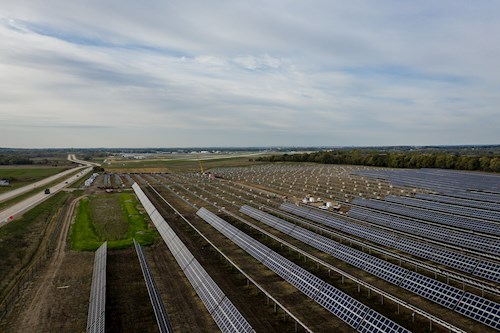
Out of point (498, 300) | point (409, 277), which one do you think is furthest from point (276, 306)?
point (498, 300)

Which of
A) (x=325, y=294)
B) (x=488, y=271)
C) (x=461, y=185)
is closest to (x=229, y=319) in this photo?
(x=325, y=294)

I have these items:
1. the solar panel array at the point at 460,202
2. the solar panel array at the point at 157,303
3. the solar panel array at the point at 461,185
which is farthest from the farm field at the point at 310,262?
the solar panel array at the point at 461,185

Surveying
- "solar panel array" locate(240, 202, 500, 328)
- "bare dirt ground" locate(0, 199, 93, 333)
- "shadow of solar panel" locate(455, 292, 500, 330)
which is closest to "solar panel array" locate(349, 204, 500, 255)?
"solar panel array" locate(240, 202, 500, 328)

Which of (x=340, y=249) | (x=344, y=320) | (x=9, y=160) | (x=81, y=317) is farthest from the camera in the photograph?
(x=9, y=160)

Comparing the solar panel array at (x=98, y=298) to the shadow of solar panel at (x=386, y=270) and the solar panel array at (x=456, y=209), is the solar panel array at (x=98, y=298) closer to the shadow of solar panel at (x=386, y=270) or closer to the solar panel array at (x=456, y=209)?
the shadow of solar panel at (x=386, y=270)

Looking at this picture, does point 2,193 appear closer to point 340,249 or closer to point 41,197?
point 41,197

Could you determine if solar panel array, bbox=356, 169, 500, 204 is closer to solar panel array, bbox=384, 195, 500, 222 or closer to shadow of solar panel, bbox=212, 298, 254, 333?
solar panel array, bbox=384, 195, 500, 222

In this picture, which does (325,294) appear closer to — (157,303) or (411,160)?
(157,303)

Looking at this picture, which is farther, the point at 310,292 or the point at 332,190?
the point at 332,190

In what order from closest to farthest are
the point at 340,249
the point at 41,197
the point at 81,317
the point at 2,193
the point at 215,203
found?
1. the point at 81,317
2. the point at 340,249
3. the point at 215,203
4. the point at 41,197
5. the point at 2,193
